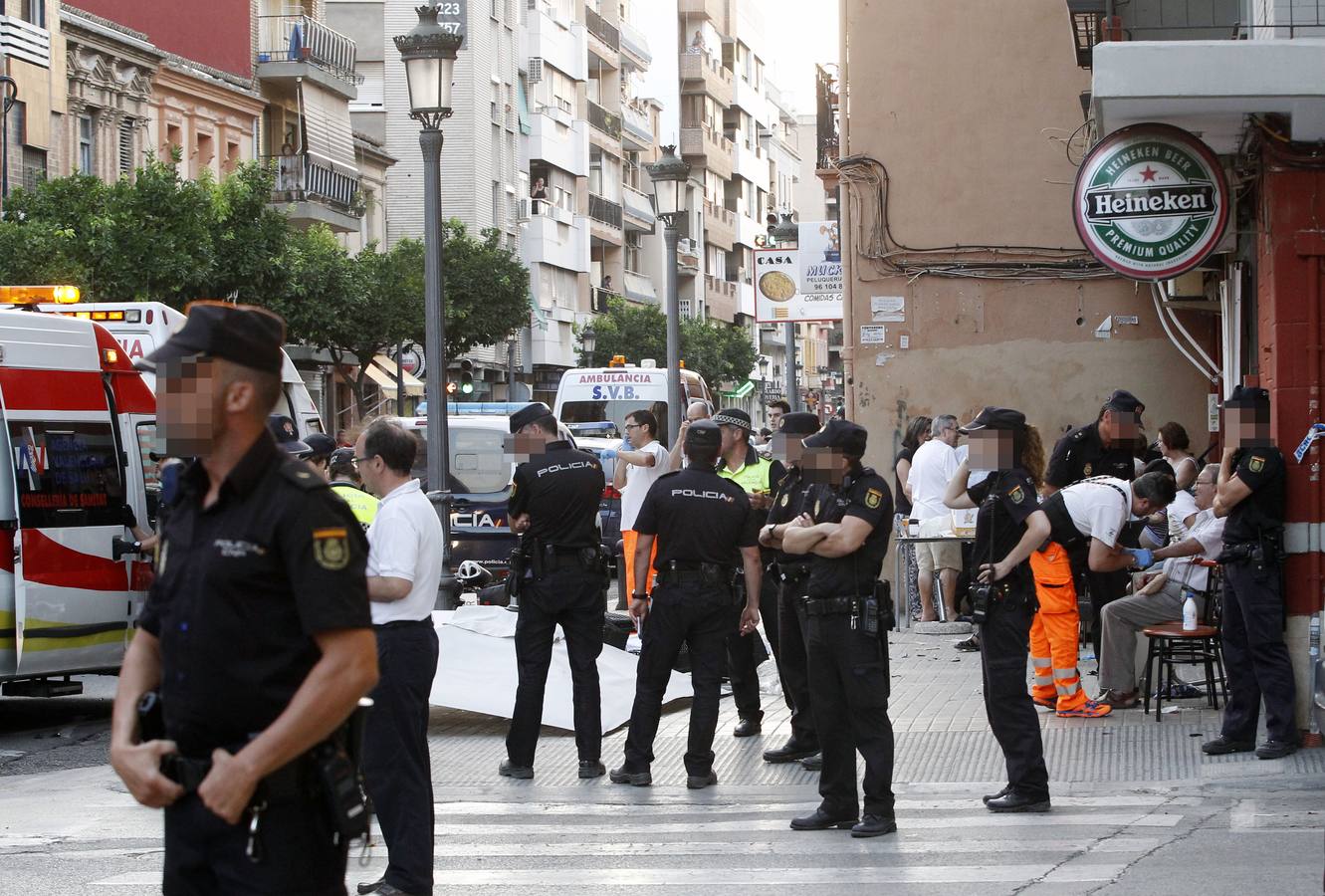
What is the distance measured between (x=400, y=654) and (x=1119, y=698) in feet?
20.2

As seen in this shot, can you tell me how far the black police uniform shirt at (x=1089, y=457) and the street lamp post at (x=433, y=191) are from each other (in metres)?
4.54

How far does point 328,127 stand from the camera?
4766 centimetres

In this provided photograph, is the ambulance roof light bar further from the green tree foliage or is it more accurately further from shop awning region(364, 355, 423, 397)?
the green tree foliage

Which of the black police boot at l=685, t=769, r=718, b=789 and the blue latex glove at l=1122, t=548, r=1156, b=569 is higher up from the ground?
the blue latex glove at l=1122, t=548, r=1156, b=569

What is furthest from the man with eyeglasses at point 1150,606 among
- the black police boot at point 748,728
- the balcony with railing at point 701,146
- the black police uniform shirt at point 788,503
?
the balcony with railing at point 701,146

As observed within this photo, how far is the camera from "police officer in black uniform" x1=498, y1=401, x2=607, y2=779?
10.1m

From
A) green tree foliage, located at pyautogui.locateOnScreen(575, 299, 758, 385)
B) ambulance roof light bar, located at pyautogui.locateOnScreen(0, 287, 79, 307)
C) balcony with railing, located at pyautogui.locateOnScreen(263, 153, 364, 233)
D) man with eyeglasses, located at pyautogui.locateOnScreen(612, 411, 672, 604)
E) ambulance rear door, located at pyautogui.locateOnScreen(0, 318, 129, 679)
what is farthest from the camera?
green tree foliage, located at pyautogui.locateOnScreen(575, 299, 758, 385)

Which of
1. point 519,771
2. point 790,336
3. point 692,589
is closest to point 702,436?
point 692,589

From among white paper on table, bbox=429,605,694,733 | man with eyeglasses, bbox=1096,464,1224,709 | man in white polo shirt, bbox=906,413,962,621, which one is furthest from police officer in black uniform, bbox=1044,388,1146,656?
man in white polo shirt, bbox=906,413,962,621

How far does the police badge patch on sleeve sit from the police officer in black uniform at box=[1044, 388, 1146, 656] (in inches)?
370

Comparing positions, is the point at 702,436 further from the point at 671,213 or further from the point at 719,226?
the point at 719,226

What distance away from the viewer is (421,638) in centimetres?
722

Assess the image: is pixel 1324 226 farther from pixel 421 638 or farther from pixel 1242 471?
pixel 421 638

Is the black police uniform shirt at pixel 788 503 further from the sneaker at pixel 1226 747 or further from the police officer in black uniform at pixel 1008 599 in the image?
the sneaker at pixel 1226 747
